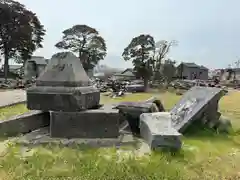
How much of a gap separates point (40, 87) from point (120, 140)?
69.6 inches

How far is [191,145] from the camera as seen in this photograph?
456cm

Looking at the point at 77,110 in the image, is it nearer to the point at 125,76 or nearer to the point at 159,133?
the point at 159,133

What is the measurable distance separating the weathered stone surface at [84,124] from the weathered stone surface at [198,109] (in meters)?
1.48

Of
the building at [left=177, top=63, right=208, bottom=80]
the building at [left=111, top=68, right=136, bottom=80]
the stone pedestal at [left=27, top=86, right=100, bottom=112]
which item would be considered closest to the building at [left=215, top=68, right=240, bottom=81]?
the building at [left=177, top=63, right=208, bottom=80]

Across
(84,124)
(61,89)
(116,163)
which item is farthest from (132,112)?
(116,163)

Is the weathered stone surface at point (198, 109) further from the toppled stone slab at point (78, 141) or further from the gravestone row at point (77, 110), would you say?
the toppled stone slab at point (78, 141)

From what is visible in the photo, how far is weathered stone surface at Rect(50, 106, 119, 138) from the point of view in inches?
180

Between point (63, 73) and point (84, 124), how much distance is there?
1.02 metres

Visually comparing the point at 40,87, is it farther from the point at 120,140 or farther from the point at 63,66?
the point at 120,140

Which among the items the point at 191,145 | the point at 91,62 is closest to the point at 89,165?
the point at 191,145

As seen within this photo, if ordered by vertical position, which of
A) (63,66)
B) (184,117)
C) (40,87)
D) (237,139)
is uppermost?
(63,66)

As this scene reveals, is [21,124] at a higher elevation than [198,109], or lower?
lower

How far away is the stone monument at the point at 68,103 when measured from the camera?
4.59 m

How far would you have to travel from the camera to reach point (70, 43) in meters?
54.2
